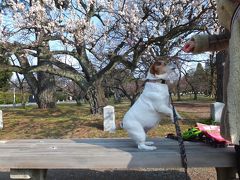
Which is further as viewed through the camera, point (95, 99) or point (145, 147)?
point (95, 99)

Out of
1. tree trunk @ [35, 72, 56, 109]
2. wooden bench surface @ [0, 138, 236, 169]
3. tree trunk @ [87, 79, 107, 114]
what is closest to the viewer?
wooden bench surface @ [0, 138, 236, 169]

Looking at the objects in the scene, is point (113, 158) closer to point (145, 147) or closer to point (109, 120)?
point (145, 147)

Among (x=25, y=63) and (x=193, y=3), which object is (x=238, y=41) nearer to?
(x=193, y=3)

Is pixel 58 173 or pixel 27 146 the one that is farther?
pixel 58 173

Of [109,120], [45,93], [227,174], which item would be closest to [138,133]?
[227,174]

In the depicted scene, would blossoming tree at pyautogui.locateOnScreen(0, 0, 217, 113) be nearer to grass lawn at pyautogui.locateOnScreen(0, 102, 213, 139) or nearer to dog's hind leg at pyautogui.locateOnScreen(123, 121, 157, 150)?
grass lawn at pyautogui.locateOnScreen(0, 102, 213, 139)

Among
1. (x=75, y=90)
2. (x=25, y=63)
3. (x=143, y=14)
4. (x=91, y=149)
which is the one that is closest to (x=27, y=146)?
(x=91, y=149)

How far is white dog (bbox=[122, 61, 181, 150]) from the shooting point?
3576 mm

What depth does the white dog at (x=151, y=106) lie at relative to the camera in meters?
3.58

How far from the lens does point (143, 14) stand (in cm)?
1159

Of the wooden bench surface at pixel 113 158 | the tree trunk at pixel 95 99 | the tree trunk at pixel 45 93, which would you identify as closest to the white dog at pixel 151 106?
the wooden bench surface at pixel 113 158

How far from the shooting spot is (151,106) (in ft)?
11.8

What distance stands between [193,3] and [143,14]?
1.52 meters

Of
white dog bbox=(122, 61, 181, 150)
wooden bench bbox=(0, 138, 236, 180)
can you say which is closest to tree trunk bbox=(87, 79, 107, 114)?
wooden bench bbox=(0, 138, 236, 180)
